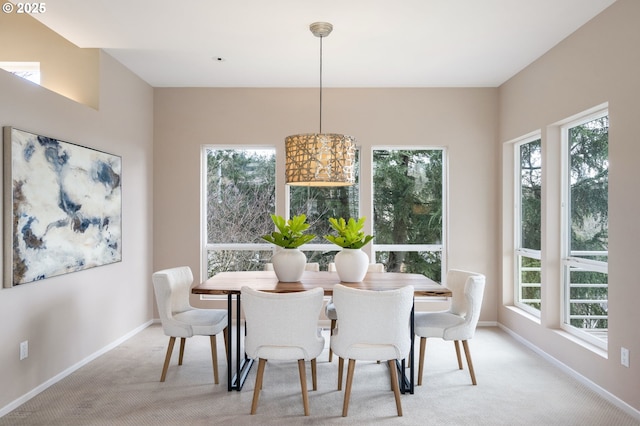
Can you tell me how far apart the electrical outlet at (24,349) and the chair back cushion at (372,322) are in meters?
2.18

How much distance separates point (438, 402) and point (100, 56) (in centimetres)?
406

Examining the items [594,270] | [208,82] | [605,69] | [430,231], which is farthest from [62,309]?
[605,69]

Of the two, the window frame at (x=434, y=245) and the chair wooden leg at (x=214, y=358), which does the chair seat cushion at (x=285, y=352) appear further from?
the window frame at (x=434, y=245)

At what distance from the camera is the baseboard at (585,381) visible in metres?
2.77

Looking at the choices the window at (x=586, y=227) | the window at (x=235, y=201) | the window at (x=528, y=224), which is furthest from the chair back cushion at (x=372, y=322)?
the window at (x=235, y=201)

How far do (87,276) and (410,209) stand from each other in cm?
353

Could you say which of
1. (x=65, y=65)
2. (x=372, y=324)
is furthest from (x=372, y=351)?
(x=65, y=65)

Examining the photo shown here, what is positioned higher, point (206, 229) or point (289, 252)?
point (206, 229)

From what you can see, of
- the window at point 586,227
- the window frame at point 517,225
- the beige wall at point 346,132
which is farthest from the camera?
the beige wall at point 346,132

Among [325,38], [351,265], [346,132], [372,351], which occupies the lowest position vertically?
[372,351]

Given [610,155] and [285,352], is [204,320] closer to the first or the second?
[285,352]

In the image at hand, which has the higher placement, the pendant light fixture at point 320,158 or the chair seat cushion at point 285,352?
the pendant light fixture at point 320,158

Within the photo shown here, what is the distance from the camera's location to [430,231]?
512cm

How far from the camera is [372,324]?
103 inches
